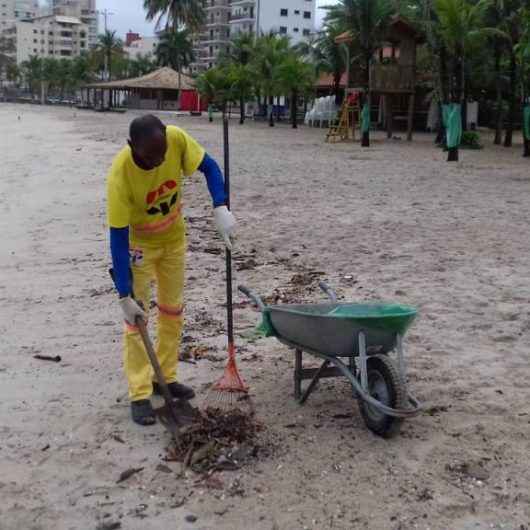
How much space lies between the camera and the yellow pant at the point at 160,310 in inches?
156

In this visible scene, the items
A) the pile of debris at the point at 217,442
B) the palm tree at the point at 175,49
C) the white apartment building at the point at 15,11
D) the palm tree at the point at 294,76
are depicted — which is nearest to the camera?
the pile of debris at the point at 217,442

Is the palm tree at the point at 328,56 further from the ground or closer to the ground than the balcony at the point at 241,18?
closer to the ground

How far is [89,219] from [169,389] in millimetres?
6711

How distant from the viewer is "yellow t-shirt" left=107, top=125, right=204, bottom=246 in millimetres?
3682

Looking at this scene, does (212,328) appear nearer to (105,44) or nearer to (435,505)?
(435,505)

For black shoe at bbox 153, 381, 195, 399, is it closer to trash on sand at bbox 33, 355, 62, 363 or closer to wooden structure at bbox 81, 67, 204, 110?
trash on sand at bbox 33, 355, 62, 363

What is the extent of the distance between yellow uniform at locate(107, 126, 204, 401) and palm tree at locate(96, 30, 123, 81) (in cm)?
8972

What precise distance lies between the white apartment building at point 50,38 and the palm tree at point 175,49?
68.5m

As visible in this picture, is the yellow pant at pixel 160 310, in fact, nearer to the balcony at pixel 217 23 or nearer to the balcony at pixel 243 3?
the balcony at pixel 243 3

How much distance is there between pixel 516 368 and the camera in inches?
183

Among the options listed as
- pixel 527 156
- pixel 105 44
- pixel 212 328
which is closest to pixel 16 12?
pixel 105 44

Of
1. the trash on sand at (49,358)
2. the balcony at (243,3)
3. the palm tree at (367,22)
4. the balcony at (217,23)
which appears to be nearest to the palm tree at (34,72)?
the balcony at (217,23)

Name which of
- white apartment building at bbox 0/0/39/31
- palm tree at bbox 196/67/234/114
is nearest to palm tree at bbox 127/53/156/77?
palm tree at bbox 196/67/234/114

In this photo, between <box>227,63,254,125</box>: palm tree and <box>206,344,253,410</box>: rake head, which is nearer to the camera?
<box>206,344,253,410</box>: rake head
